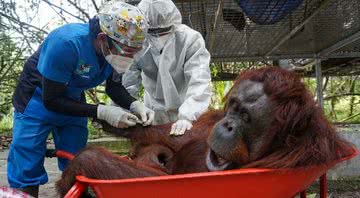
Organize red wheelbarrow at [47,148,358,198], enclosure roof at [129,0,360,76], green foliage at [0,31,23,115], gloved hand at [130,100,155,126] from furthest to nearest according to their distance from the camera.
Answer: green foliage at [0,31,23,115] → enclosure roof at [129,0,360,76] → gloved hand at [130,100,155,126] → red wheelbarrow at [47,148,358,198]

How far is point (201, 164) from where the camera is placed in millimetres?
1653

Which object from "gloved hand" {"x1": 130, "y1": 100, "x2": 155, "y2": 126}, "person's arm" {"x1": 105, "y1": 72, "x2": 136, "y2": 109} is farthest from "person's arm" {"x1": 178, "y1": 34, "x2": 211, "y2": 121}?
"person's arm" {"x1": 105, "y1": 72, "x2": 136, "y2": 109}

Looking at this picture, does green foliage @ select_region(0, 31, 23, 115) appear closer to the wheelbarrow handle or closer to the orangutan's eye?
the wheelbarrow handle

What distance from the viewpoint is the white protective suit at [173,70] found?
2.35 metres

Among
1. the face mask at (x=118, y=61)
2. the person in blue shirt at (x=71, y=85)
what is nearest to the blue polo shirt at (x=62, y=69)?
the person in blue shirt at (x=71, y=85)

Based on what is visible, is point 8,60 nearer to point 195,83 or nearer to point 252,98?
point 195,83

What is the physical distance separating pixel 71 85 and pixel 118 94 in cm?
29

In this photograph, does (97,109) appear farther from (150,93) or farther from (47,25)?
(47,25)

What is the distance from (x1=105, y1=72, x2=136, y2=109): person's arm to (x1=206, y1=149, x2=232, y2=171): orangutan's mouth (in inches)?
32.7

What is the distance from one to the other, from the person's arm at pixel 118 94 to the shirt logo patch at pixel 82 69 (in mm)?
292

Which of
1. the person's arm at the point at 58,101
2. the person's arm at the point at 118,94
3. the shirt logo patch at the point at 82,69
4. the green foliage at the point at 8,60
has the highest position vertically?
the shirt logo patch at the point at 82,69

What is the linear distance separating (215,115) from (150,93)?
916mm

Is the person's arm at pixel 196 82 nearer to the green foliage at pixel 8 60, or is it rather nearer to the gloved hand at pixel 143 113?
the gloved hand at pixel 143 113

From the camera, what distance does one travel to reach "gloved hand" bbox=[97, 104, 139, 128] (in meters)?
1.85
